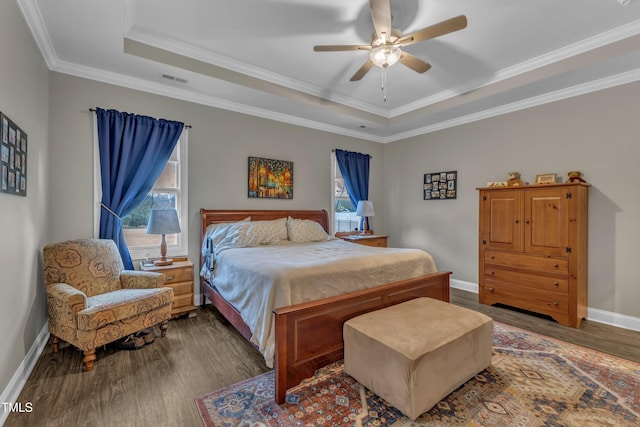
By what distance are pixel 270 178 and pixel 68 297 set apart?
2.75 meters

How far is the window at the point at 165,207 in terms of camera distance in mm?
3512

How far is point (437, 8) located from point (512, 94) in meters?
1.89

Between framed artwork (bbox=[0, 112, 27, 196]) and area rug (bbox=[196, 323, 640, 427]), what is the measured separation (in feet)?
6.17

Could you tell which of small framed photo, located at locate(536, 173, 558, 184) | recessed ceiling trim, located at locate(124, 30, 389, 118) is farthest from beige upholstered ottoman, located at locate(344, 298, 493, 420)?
recessed ceiling trim, located at locate(124, 30, 389, 118)

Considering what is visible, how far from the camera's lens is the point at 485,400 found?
1.92 metres

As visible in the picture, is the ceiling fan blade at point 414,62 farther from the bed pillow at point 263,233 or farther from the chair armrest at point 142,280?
the chair armrest at point 142,280

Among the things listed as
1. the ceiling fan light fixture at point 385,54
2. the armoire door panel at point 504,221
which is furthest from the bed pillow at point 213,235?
the armoire door panel at point 504,221

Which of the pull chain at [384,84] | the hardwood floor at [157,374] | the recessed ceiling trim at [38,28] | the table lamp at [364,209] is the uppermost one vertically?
the pull chain at [384,84]

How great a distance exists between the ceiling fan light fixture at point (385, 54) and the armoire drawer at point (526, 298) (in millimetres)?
3044

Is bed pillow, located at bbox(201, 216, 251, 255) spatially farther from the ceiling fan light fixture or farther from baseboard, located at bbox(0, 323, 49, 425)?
the ceiling fan light fixture

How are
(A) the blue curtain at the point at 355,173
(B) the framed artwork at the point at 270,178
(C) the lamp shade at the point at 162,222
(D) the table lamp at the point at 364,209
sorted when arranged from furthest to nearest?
1. (A) the blue curtain at the point at 355,173
2. (D) the table lamp at the point at 364,209
3. (B) the framed artwork at the point at 270,178
4. (C) the lamp shade at the point at 162,222

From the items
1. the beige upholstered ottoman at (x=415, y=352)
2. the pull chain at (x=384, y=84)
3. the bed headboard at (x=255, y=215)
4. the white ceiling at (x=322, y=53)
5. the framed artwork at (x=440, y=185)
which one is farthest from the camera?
the framed artwork at (x=440, y=185)

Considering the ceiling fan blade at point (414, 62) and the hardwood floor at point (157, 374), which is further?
→ the ceiling fan blade at point (414, 62)

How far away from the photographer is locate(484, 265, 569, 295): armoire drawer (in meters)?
3.26
